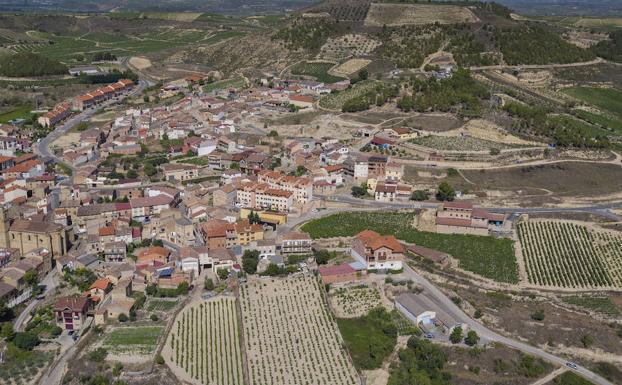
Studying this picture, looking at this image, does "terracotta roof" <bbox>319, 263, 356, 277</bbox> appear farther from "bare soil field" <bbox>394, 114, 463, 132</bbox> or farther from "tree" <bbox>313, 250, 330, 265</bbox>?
"bare soil field" <bbox>394, 114, 463, 132</bbox>

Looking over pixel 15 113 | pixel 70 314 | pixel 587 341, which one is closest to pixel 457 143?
pixel 587 341

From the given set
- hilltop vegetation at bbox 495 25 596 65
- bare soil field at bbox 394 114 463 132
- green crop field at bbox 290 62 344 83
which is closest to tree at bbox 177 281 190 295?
bare soil field at bbox 394 114 463 132

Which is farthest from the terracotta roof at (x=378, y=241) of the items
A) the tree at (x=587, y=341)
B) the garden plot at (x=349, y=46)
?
the garden plot at (x=349, y=46)

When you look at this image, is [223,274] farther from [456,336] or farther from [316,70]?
[316,70]

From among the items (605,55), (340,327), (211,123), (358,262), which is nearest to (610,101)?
(605,55)

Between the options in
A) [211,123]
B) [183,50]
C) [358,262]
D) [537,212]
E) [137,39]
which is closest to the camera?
[358,262]

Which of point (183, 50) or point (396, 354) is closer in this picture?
point (396, 354)

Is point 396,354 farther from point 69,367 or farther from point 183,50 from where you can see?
point 183,50
